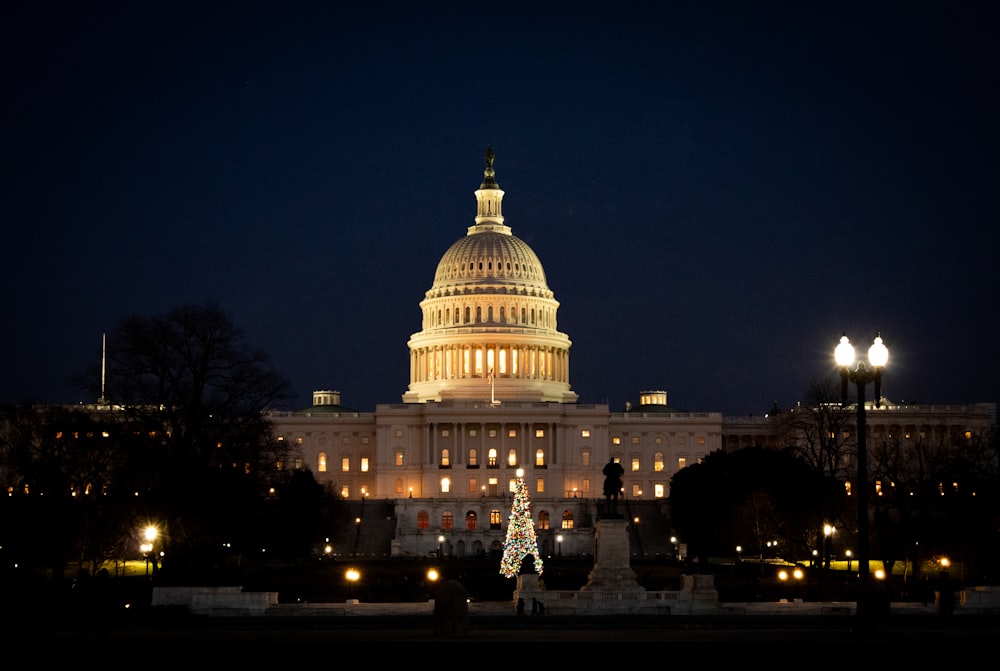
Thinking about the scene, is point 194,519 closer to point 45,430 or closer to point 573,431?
point 45,430

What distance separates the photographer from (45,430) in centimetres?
8106

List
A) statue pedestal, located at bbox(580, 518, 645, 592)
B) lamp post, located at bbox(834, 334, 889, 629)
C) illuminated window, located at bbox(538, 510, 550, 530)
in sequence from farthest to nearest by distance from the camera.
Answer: illuminated window, located at bbox(538, 510, 550, 530), statue pedestal, located at bbox(580, 518, 645, 592), lamp post, located at bbox(834, 334, 889, 629)

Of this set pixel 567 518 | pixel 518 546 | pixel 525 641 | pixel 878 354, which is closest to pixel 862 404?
pixel 878 354

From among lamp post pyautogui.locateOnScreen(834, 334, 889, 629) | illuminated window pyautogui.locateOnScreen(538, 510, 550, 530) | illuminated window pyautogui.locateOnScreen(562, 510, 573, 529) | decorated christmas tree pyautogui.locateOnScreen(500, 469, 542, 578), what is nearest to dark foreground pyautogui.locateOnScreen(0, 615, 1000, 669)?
lamp post pyautogui.locateOnScreen(834, 334, 889, 629)

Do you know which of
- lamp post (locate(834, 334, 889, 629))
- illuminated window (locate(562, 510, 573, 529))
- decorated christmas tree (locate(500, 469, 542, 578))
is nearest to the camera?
lamp post (locate(834, 334, 889, 629))

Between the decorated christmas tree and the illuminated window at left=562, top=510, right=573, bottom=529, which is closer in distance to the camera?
the decorated christmas tree

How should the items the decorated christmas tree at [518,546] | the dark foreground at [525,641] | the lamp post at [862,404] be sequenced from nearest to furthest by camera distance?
the dark foreground at [525,641] < the lamp post at [862,404] < the decorated christmas tree at [518,546]

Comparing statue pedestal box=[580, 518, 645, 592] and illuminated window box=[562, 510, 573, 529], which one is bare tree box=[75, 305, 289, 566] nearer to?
statue pedestal box=[580, 518, 645, 592]

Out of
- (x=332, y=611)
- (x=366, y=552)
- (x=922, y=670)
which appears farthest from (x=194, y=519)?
(x=366, y=552)

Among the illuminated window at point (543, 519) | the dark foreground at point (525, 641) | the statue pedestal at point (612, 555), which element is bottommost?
the dark foreground at point (525, 641)

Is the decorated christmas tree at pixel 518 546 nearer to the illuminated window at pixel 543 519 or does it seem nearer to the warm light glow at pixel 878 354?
the warm light glow at pixel 878 354

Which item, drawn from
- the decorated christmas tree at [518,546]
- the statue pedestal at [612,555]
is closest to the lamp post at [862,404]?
the statue pedestal at [612,555]

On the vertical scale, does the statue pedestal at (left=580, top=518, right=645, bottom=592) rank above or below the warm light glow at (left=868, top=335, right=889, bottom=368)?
below

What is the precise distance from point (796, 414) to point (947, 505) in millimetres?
77737
